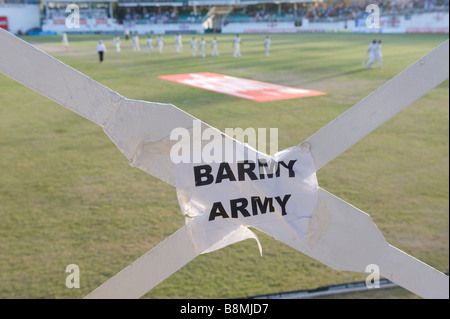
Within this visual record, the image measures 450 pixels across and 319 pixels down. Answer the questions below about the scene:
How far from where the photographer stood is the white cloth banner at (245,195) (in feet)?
2.53

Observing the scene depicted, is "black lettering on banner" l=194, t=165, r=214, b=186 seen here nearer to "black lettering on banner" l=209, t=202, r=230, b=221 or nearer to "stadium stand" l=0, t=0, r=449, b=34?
"black lettering on banner" l=209, t=202, r=230, b=221

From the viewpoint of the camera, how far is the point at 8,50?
0.68 m

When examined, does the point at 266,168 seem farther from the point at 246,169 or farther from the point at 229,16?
the point at 229,16

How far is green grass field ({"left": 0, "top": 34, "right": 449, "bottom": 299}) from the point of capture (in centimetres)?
279

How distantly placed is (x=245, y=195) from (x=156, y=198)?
3559mm

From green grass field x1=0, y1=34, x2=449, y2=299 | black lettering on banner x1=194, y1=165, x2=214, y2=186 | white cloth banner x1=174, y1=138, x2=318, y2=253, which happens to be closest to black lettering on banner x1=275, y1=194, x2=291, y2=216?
white cloth banner x1=174, y1=138, x2=318, y2=253

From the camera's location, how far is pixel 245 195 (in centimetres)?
79

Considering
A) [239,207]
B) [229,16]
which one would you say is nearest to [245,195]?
[239,207]

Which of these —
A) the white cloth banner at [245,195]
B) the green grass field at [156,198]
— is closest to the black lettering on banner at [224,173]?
the white cloth banner at [245,195]

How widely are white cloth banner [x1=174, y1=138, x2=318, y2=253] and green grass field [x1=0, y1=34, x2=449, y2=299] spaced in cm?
39

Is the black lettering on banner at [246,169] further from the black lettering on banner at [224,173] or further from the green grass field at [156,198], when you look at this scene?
the green grass field at [156,198]

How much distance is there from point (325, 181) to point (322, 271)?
5.40ft
